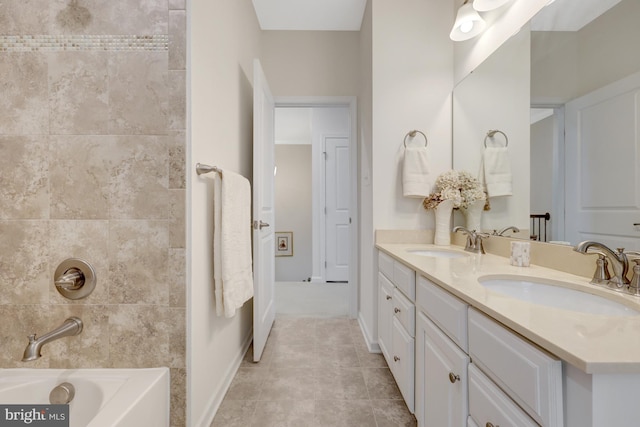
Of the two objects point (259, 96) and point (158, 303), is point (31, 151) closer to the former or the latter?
point (158, 303)

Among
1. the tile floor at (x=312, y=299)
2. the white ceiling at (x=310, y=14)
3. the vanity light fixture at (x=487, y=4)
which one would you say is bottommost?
the tile floor at (x=312, y=299)

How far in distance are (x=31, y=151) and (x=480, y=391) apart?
5.95 feet

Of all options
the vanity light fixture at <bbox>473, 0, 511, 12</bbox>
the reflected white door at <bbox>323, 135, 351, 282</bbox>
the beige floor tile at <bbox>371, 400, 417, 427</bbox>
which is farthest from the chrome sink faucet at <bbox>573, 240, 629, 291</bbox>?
the reflected white door at <bbox>323, 135, 351, 282</bbox>

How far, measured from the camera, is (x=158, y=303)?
1187 millimetres

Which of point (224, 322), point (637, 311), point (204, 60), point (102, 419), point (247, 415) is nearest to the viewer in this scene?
point (637, 311)

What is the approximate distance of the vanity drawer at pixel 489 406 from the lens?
647mm

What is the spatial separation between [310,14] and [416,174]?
1682mm

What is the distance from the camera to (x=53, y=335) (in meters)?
1.07

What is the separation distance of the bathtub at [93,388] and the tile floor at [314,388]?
444 millimetres

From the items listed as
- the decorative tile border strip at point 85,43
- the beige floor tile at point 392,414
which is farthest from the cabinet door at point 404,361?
the decorative tile border strip at point 85,43

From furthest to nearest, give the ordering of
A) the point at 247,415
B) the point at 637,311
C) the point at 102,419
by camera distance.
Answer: the point at 247,415 → the point at 102,419 → the point at 637,311

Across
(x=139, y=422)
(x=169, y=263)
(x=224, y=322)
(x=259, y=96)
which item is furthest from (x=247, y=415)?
(x=259, y=96)

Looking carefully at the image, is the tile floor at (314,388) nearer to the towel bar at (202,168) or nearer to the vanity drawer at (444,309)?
the vanity drawer at (444,309)

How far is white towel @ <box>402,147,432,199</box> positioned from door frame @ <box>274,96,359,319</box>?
705mm
